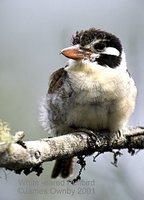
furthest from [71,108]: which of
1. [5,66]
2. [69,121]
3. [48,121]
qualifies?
[5,66]

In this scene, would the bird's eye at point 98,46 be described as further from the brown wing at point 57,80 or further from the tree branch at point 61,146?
the tree branch at point 61,146

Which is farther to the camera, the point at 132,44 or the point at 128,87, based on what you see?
the point at 132,44

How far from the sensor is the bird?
11.0ft

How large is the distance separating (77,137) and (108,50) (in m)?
0.78

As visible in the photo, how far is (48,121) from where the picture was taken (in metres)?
3.64

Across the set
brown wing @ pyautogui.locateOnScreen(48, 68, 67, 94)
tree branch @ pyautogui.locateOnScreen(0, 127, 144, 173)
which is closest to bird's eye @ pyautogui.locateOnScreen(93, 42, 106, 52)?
brown wing @ pyautogui.locateOnScreen(48, 68, 67, 94)

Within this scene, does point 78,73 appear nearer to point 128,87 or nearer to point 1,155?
point 128,87

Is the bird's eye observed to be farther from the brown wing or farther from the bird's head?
the brown wing

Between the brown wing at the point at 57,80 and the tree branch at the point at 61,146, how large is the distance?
0.36 meters

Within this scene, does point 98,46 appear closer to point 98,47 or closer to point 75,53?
point 98,47

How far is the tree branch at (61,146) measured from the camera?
2335 mm

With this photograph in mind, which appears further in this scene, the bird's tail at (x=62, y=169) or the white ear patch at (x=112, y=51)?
the bird's tail at (x=62, y=169)

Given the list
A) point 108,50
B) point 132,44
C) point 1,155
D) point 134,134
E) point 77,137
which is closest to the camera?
point 1,155

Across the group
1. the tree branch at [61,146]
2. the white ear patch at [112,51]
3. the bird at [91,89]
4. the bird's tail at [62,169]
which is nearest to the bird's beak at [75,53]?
the bird at [91,89]
